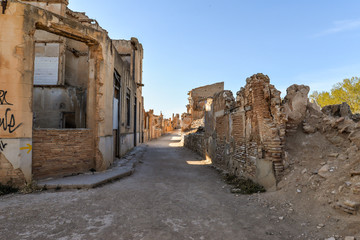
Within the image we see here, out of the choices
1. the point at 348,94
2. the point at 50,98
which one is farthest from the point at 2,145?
the point at 348,94

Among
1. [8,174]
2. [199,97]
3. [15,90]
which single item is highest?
[199,97]

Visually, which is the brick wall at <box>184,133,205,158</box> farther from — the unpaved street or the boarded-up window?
the boarded-up window

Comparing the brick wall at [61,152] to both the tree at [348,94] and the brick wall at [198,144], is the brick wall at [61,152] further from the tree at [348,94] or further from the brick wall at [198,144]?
the tree at [348,94]

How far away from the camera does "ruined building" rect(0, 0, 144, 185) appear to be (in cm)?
541

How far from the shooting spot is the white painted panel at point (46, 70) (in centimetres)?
1112

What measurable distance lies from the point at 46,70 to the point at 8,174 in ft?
26.4

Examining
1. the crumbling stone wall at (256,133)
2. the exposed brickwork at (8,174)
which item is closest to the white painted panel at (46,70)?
the exposed brickwork at (8,174)

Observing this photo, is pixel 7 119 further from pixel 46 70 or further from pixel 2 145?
pixel 46 70

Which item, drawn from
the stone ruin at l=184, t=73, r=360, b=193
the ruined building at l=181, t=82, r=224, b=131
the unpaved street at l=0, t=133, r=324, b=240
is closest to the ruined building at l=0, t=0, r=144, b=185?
the unpaved street at l=0, t=133, r=324, b=240

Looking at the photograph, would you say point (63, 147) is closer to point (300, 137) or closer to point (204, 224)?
point (204, 224)

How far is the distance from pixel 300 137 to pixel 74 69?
12942mm

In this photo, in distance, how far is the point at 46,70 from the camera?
36.9ft

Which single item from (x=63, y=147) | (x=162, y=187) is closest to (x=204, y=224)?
(x=162, y=187)

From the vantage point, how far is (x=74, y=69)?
12.4m
